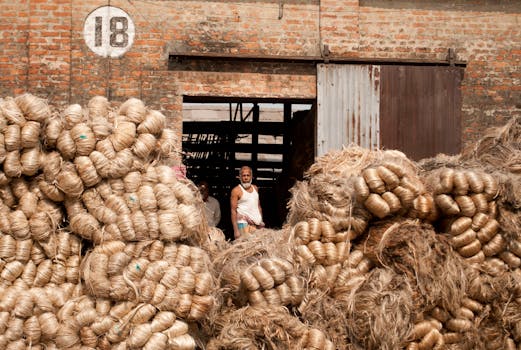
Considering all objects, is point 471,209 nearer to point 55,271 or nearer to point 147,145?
point 147,145

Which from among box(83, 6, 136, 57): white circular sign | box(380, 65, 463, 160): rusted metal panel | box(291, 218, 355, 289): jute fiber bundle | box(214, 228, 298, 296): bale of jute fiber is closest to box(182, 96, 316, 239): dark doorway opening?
box(380, 65, 463, 160): rusted metal panel

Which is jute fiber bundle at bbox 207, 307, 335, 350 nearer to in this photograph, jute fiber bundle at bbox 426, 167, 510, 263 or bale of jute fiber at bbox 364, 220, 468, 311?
bale of jute fiber at bbox 364, 220, 468, 311

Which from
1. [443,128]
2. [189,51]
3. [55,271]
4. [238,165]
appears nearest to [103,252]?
[55,271]

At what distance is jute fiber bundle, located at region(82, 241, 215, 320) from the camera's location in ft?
12.7

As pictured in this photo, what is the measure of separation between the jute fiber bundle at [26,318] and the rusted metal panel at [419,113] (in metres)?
6.99

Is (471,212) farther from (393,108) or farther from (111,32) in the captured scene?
(111,32)

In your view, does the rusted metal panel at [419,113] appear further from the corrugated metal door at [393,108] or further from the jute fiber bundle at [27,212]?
the jute fiber bundle at [27,212]

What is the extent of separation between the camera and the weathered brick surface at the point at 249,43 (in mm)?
9797

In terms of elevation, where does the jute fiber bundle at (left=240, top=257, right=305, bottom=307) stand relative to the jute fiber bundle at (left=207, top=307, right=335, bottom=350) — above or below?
above

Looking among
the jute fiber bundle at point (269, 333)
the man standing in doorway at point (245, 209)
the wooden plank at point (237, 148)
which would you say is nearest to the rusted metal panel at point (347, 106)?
the man standing in doorway at point (245, 209)

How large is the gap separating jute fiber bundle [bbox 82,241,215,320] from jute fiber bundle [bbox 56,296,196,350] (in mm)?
57

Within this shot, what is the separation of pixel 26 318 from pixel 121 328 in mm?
523

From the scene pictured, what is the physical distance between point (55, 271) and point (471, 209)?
2468 millimetres

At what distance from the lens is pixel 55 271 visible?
408 cm
